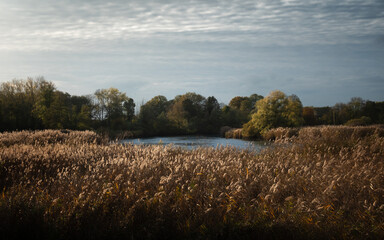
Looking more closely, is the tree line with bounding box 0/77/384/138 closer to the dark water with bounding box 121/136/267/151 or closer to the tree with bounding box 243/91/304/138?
the tree with bounding box 243/91/304/138

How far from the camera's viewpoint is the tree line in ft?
120

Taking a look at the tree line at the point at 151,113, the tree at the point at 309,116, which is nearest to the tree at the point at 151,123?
the tree line at the point at 151,113

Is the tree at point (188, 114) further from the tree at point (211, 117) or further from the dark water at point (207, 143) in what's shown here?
the dark water at point (207, 143)

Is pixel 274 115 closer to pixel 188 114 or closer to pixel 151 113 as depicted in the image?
pixel 188 114

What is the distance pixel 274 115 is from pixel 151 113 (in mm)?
20496

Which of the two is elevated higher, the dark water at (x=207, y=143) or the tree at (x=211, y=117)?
the tree at (x=211, y=117)

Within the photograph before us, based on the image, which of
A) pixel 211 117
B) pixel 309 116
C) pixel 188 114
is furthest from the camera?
pixel 309 116

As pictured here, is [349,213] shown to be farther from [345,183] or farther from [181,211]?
[181,211]

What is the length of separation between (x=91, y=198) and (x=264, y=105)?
125 feet

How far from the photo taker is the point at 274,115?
41.1 meters

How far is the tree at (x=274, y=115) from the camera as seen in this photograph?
40844mm

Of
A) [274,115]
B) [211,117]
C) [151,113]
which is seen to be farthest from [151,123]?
[274,115]

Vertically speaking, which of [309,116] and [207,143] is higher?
[309,116]

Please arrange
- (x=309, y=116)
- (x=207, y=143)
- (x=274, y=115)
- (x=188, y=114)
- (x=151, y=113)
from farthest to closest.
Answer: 1. (x=309, y=116)
2. (x=188, y=114)
3. (x=151, y=113)
4. (x=274, y=115)
5. (x=207, y=143)
